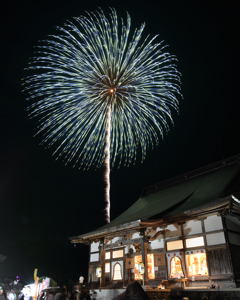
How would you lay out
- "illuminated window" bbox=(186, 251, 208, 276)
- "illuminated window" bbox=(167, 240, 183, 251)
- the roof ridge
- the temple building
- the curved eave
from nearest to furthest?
the temple building
"illuminated window" bbox=(186, 251, 208, 276)
the curved eave
"illuminated window" bbox=(167, 240, 183, 251)
the roof ridge

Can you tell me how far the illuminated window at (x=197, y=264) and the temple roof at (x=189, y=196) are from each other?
1.81 metres

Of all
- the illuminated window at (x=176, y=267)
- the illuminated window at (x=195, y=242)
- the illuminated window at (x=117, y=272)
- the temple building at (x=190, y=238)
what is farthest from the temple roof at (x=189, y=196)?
the illuminated window at (x=117, y=272)

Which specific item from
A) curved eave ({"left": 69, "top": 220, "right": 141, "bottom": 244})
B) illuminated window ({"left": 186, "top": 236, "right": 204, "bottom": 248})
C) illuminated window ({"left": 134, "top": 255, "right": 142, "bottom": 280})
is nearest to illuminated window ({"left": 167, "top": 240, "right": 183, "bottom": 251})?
illuminated window ({"left": 186, "top": 236, "right": 204, "bottom": 248})

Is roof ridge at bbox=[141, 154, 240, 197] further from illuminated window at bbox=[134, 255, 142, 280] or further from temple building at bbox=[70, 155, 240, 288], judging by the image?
illuminated window at bbox=[134, 255, 142, 280]

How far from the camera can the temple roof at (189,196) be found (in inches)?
429

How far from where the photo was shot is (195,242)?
11477 millimetres

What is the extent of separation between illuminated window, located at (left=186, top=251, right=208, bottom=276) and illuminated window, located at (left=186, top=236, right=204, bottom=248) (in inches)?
15.1

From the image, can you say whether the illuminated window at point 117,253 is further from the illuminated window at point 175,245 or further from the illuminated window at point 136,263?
the illuminated window at point 175,245

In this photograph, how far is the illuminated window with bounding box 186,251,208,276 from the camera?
1086 centimetres

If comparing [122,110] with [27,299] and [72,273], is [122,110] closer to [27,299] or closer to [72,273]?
[27,299]

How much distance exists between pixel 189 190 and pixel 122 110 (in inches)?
249

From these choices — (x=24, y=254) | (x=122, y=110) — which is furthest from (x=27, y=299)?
(x=24, y=254)

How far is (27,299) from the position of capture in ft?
44.2

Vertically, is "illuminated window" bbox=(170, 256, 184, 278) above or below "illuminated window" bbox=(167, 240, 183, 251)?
below
